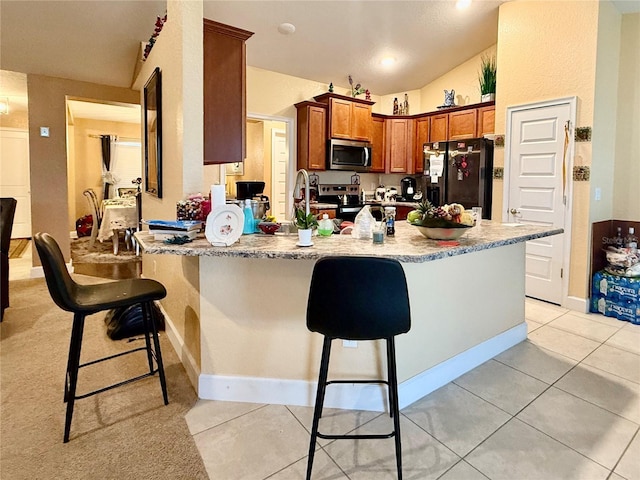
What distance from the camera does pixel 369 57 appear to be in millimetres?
5141

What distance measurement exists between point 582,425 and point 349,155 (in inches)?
172

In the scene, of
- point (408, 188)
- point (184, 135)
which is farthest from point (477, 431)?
point (408, 188)

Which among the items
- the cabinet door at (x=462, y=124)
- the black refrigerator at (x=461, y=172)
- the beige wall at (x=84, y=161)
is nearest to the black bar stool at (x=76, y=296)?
the black refrigerator at (x=461, y=172)

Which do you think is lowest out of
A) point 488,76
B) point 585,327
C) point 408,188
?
point 585,327

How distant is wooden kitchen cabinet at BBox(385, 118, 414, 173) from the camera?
602cm

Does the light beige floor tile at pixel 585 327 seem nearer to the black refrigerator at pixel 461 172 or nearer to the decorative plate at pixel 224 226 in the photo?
the black refrigerator at pixel 461 172

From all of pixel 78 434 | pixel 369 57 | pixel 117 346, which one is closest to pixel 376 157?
pixel 369 57

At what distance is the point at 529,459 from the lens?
1.69 m

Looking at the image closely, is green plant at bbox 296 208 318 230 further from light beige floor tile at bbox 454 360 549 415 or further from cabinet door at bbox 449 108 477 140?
cabinet door at bbox 449 108 477 140

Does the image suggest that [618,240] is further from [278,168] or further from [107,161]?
[107,161]

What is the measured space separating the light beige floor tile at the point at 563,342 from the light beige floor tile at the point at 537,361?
88 millimetres

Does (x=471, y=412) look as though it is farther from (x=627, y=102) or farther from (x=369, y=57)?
(x=369, y=57)

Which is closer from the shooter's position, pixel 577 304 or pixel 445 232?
pixel 445 232

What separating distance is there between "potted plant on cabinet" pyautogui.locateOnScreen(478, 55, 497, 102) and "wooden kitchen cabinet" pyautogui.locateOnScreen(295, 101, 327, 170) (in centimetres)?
210
